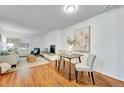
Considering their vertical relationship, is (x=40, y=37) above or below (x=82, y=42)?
above

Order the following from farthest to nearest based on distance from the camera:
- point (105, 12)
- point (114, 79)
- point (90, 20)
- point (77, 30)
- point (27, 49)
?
point (27, 49)
point (77, 30)
point (90, 20)
point (105, 12)
point (114, 79)

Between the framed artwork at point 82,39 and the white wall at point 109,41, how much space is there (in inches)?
9.5

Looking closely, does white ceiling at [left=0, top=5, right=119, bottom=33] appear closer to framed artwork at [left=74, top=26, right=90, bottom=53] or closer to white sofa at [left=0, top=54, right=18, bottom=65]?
framed artwork at [left=74, top=26, right=90, bottom=53]

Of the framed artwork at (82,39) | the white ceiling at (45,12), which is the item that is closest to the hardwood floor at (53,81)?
the framed artwork at (82,39)

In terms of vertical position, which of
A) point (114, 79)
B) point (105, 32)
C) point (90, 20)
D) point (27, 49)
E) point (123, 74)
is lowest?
point (114, 79)

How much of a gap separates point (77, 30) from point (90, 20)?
92cm

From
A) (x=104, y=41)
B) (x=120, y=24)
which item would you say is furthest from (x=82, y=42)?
(x=120, y=24)

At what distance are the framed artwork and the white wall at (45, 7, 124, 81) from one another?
242mm

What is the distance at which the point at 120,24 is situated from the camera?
278cm

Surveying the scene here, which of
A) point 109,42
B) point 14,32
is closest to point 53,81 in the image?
point 109,42

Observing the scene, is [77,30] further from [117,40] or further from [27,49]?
[27,49]

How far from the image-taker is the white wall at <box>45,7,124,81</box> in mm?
2791

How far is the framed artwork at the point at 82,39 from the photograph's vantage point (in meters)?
4.07
